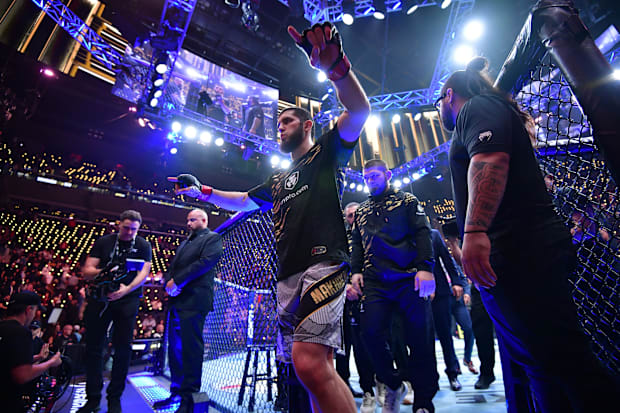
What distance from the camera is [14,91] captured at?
813 centimetres

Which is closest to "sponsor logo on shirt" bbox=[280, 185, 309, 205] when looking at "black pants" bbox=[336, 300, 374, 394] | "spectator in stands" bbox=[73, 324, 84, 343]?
"black pants" bbox=[336, 300, 374, 394]

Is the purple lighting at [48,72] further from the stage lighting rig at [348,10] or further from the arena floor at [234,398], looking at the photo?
the arena floor at [234,398]

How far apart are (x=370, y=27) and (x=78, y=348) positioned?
1095cm

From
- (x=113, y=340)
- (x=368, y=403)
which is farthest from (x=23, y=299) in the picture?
Result: (x=368, y=403)

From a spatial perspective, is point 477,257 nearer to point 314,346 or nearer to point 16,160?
point 314,346

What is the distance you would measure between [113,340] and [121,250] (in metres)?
0.93

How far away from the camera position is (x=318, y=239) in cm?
125

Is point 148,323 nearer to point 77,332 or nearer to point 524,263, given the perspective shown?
point 77,332

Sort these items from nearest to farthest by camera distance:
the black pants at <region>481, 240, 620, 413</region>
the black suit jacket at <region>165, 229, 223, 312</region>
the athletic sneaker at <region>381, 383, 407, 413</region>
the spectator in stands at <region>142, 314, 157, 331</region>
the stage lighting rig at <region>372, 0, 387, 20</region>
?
the black pants at <region>481, 240, 620, 413</region> → the athletic sneaker at <region>381, 383, 407, 413</region> → the black suit jacket at <region>165, 229, 223, 312</region> → the stage lighting rig at <region>372, 0, 387, 20</region> → the spectator in stands at <region>142, 314, 157, 331</region>

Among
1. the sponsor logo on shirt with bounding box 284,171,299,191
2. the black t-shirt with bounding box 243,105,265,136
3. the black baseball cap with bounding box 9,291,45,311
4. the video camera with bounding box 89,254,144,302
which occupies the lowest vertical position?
the black baseball cap with bounding box 9,291,45,311

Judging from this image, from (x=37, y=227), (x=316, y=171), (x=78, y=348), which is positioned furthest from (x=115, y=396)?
(x=37, y=227)

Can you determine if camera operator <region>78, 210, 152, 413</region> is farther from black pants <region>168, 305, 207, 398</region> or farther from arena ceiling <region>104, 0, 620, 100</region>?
arena ceiling <region>104, 0, 620, 100</region>

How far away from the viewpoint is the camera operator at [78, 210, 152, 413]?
2506 mm

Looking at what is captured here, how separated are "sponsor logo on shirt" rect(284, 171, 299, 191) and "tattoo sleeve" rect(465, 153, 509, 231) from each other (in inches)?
32.7
